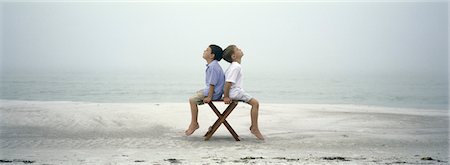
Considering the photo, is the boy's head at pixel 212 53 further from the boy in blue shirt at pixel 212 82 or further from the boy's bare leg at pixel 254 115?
the boy's bare leg at pixel 254 115

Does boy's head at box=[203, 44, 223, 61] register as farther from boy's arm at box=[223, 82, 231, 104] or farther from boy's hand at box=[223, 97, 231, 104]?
boy's hand at box=[223, 97, 231, 104]

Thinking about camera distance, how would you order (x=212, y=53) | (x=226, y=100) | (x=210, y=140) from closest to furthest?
(x=226, y=100) → (x=210, y=140) → (x=212, y=53)

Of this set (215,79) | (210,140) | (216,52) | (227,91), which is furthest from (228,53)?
(210,140)

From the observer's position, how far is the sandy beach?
6.91 meters

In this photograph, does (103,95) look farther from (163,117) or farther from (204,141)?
(204,141)

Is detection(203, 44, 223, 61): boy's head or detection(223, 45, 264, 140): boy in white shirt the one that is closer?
detection(223, 45, 264, 140): boy in white shirt

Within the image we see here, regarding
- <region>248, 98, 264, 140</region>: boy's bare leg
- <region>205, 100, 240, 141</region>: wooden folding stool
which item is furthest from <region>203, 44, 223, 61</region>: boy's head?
<region>248, 98, 264, 140</region>: boy's bare leg

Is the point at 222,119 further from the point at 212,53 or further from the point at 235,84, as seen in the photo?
the point at 212,53

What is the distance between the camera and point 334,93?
123 feet

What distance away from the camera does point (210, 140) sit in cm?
847

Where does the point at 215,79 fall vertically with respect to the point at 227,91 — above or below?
above

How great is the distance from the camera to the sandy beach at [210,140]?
6906 millimetres

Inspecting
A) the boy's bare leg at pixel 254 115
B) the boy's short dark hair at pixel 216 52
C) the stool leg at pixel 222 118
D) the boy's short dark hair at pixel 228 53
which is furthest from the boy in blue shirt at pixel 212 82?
the boy's bare leg at pixel 254 115

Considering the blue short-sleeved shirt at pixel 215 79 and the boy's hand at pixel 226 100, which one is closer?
the boy's hand at pixel 226 100
